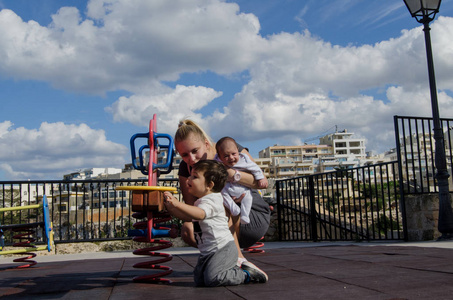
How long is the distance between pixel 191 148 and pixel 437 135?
5.16 m

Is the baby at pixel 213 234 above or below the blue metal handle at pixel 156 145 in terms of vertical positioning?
below

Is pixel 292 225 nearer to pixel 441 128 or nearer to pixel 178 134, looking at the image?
pixel 441 128

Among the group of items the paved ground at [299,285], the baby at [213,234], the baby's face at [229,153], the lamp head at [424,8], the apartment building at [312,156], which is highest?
the apartment building at [312,156]

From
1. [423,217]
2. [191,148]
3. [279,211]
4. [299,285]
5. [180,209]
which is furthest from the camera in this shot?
[279,211]

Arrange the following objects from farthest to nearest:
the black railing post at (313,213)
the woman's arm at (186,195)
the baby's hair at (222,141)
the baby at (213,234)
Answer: the black railing post at (313,213), the woman's arm at (186,195), the baby's hair at (222,141), the baby at (213,234)

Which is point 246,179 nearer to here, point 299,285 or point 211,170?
point 211,170

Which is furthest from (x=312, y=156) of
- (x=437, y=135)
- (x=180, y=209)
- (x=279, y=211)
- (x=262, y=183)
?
(x=180, y=209)

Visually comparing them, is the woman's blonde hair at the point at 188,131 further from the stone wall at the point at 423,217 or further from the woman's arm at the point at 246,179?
the stone wall at the point at 423,217

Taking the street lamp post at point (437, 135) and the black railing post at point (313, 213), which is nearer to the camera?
the street lamp post at point (437, 135)

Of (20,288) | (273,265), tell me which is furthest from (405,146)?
(20,288)

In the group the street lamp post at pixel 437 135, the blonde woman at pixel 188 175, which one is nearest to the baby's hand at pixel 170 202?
the blonde woman at pixel 188 175

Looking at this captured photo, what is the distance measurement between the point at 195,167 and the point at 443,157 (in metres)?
5.36

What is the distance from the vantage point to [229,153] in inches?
124

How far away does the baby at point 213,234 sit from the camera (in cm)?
269
